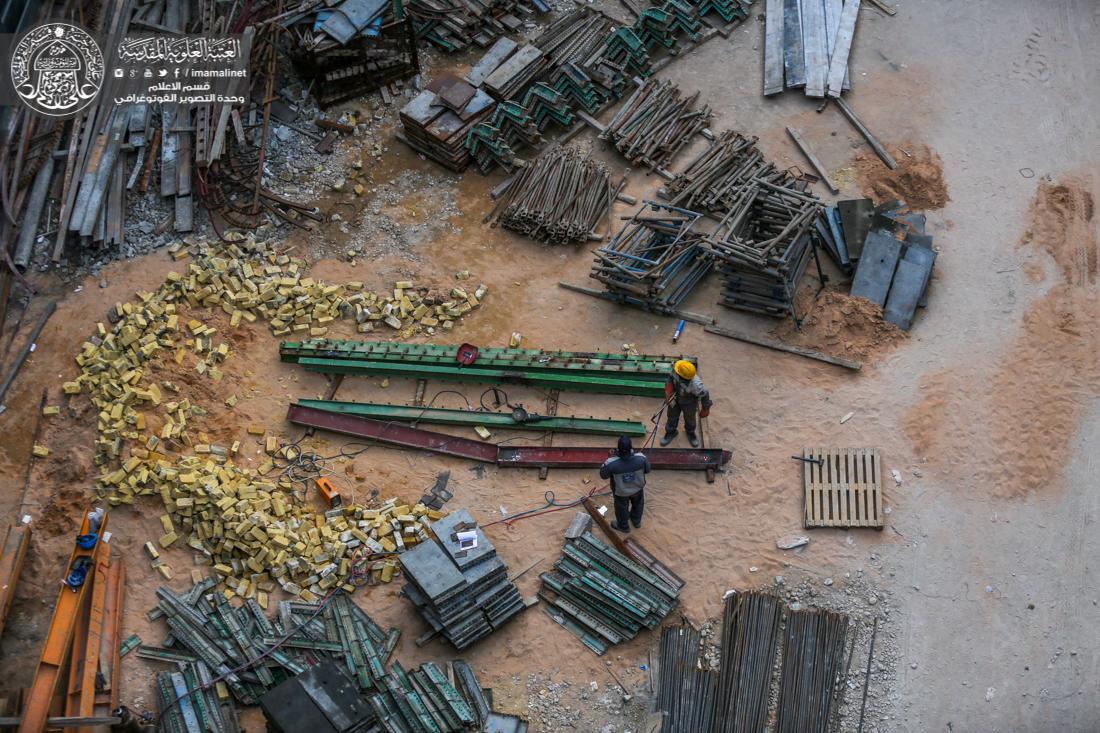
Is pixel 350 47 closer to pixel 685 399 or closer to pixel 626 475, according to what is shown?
pixel 685 399

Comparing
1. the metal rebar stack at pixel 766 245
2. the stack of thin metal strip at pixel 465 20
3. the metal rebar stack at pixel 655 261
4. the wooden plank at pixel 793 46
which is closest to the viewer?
the metal rebar stack at pixel 766 245

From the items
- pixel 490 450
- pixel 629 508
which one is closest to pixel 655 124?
pixel 490 450

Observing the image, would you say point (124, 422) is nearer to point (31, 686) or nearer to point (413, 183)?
point (31, 686)

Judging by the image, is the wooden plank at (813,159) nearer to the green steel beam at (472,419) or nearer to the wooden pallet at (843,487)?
the wooden pallet at (843,487)

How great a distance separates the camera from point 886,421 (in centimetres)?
1695

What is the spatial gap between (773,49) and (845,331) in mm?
6991

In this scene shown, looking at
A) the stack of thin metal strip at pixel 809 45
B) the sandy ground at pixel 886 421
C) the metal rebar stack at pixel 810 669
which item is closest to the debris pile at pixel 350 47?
the sandy ground at pixel 886 421

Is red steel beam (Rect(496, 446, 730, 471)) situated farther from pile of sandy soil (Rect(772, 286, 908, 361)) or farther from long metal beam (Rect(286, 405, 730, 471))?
pile of sandy soil (Rect(772, 286, 908, 361))

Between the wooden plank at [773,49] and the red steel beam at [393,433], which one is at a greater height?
the wooden plank at [773,49]

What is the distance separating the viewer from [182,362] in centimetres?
1778

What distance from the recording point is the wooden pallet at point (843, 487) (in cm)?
1603

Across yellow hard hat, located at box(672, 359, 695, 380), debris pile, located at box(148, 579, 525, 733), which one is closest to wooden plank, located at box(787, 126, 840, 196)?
yellow hard hat, located at box(672, 359, 695, 380)
